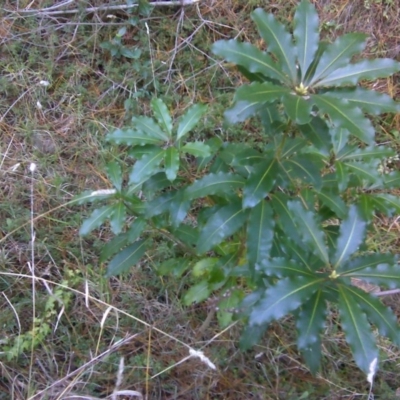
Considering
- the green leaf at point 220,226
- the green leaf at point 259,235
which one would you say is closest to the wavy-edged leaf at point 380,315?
the green leaf at point 259,235

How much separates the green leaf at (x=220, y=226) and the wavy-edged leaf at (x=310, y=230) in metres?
0.17

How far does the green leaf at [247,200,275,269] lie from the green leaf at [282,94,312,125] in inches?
15.9

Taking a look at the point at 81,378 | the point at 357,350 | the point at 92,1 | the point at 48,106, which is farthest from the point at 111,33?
the point at 357,350

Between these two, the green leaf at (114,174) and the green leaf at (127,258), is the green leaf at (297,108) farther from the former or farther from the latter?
the green leaf at (127,258)

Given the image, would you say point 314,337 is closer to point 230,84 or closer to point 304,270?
point 304,270

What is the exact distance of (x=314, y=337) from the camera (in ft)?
4.51

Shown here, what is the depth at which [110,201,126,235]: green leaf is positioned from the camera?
168 cm

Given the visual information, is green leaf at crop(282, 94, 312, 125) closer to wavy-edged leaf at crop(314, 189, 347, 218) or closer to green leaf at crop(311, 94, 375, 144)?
green leaf at crop(311, 94, 375, 144)

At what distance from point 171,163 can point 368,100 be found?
60cm

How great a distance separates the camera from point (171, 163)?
1611mm

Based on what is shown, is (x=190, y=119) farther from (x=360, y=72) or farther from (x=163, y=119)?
(x=360, y=72)

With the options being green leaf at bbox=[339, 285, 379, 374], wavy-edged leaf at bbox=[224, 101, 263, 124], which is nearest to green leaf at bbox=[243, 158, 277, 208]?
wavy-edged leaf at bbox=[224, 101, 263, 124]

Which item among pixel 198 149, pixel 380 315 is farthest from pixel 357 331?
pixel 198 149

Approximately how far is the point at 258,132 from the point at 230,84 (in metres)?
0.37
